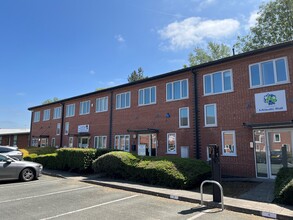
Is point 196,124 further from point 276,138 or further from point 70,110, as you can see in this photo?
point 70,110

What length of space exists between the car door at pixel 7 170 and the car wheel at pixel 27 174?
30 centimetres

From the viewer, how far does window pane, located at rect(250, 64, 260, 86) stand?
41.1ft

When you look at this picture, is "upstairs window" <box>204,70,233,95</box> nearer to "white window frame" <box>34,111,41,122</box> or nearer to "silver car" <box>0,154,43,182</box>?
"silver car" <box>0,154,43,182</box>

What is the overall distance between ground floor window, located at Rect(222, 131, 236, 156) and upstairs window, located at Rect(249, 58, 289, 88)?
289cm

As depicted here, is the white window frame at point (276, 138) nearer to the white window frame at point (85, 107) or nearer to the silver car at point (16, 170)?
the silver car at point (16, 170)

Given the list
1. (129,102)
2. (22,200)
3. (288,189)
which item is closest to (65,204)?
(22,200)

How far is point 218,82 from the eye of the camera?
46.4 feet

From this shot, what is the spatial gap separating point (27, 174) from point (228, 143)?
10.8 meters

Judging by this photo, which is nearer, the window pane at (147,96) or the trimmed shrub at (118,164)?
the trimmed shrub at (118,164)

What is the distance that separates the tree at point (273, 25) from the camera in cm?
2803

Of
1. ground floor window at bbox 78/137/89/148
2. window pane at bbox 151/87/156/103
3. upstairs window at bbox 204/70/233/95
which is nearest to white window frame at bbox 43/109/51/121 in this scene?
ground floor window at bbox 78/137/89/148

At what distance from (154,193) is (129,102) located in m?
11.2

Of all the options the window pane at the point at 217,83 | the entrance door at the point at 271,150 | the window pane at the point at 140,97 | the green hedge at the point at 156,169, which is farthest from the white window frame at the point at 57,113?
the entrance door at the point at 271,150

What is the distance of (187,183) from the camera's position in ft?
31.4
